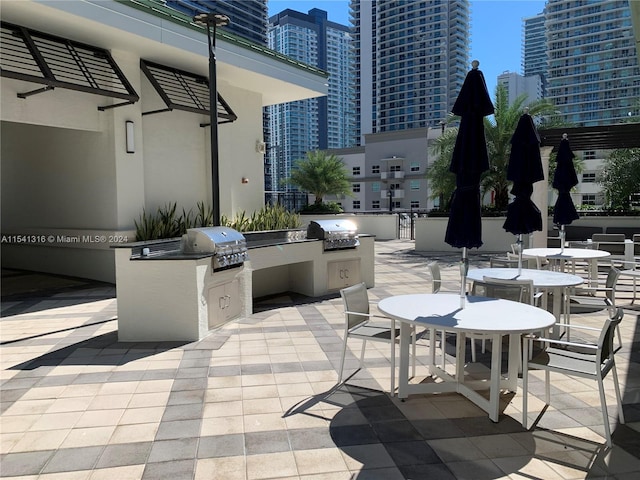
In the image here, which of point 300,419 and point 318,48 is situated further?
point 318,48

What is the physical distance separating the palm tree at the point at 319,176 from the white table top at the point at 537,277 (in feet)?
53.5

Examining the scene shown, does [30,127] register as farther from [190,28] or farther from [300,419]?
[300,419]

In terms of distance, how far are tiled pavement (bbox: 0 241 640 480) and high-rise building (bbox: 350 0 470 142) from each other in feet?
Result: 343

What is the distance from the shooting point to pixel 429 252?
15773 millimetres

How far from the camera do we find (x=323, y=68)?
11581 centimetres

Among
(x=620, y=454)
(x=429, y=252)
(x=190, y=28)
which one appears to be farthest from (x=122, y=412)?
(x=429, y=252)

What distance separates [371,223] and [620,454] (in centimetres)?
1789

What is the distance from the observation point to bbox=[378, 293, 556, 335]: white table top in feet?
10.8

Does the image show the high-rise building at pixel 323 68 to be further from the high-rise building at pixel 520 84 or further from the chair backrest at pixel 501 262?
the chair backrest at pixel 501 262

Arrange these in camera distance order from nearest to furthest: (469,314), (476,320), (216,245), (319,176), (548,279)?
(476,320), (469,314), (548,279), (216,245), (319,176)

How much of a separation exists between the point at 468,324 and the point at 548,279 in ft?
8.31

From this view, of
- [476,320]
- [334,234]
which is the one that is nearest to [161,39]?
[334,234]

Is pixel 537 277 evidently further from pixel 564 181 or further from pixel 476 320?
pixel 564 181

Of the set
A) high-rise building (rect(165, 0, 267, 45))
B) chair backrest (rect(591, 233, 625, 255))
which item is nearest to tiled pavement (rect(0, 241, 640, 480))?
chair backrest (rect(591, 233, 625, 255))
